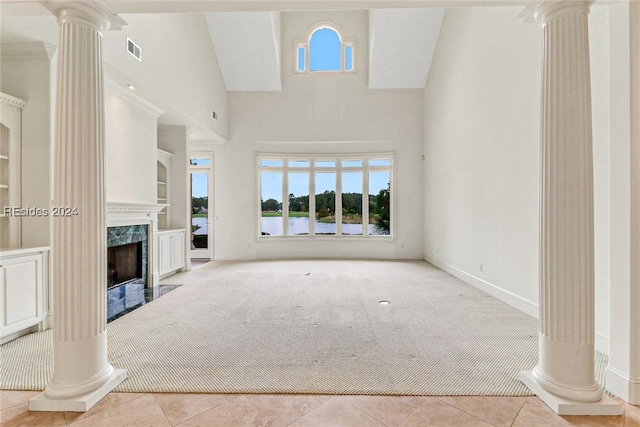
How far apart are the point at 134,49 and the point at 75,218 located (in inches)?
120

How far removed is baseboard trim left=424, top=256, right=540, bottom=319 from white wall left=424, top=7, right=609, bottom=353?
0.04 feet

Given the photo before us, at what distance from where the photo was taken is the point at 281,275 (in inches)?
229

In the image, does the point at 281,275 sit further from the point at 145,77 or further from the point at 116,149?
the point at 145,77

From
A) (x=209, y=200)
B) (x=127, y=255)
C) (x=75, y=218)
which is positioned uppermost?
(x=209, y=200)

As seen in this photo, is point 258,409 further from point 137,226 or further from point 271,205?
point 271,205

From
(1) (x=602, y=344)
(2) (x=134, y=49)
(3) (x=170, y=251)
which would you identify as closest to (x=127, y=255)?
(3) (x=170, y=251)

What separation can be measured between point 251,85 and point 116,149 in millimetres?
4079

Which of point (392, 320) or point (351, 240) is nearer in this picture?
point (392, 320)

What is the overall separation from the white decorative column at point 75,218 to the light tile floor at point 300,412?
14 cm

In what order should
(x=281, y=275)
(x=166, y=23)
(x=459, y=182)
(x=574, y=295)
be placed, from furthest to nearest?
(x=281, y=275), (x=459, y=182), (x=166, y=23), (x=574, y=295)

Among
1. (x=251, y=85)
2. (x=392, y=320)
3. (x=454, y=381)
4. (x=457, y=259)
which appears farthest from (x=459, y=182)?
(x=251, y=85)

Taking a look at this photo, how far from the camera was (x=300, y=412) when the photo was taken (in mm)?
1882

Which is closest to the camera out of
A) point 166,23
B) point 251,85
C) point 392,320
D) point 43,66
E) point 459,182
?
point 43,66

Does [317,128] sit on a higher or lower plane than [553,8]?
higher
